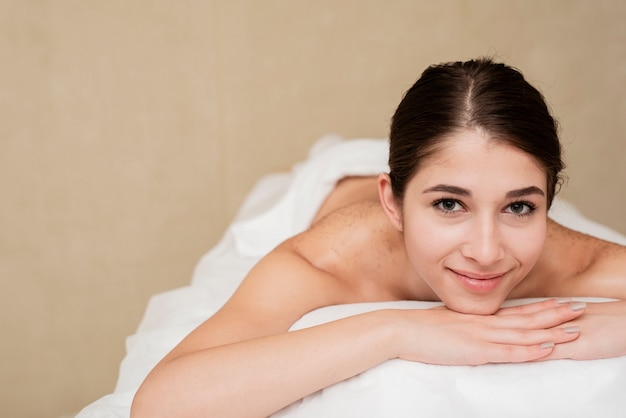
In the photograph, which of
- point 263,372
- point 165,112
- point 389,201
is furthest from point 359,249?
point 165,112

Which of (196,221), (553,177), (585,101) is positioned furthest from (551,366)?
(585,101)

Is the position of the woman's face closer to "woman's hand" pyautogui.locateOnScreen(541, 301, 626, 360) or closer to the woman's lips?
the woman's lips

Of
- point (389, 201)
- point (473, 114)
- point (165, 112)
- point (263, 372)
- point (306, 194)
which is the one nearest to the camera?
point (263, 372)

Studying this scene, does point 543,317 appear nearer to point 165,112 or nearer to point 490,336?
point 490,336

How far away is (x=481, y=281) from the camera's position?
1306 millimetres

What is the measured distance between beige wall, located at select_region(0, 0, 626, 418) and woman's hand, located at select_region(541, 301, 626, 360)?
156cm

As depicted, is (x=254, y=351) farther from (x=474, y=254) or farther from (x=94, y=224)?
(x=94, y=224)

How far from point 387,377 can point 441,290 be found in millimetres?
245

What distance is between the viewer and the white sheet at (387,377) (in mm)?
1136

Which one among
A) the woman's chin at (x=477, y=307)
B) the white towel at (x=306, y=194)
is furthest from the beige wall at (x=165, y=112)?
the woman's chin at (x=477, y=307)

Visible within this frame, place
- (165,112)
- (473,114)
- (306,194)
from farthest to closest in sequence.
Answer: (165,112), (306,194), (473,114)

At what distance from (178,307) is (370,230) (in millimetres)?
486

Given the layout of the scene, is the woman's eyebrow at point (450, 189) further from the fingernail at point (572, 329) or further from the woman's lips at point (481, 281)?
the fingernail at point (572, 329)

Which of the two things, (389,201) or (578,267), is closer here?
(389,201)
